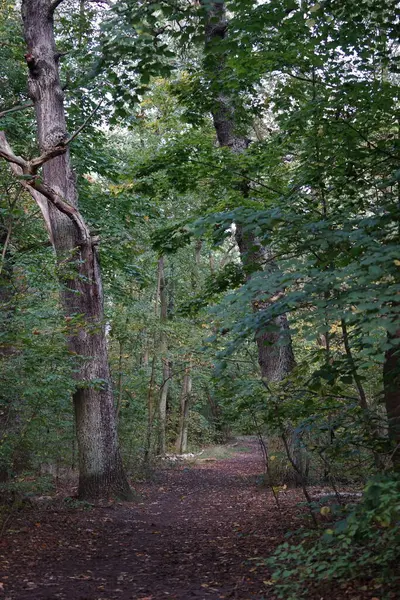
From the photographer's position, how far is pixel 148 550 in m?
6.83

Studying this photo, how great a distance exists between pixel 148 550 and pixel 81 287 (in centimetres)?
476

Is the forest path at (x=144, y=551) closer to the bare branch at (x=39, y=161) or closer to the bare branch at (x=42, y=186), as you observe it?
the bare branch at (x=42, y=186)

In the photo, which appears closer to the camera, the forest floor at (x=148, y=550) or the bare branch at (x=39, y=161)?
the forest floor at (x=148, y=550)

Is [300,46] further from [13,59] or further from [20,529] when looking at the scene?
[13,59]

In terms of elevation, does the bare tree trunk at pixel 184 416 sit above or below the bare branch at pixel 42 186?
below

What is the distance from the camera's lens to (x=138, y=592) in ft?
16.7

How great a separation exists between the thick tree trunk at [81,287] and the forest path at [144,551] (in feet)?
2.52

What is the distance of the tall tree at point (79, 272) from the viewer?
9.70 metres

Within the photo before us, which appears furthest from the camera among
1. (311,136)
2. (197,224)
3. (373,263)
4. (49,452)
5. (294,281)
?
(49,452)

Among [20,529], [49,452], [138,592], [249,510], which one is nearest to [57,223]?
[49,452]

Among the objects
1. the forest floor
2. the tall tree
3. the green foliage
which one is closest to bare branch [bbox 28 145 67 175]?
the tall tree

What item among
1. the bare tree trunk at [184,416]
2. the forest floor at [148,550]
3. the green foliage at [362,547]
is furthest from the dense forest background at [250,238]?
the bare tree trunk at [184,416]

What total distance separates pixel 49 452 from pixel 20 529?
125 centimetres

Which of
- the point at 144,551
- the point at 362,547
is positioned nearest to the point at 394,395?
the point at 362,547
